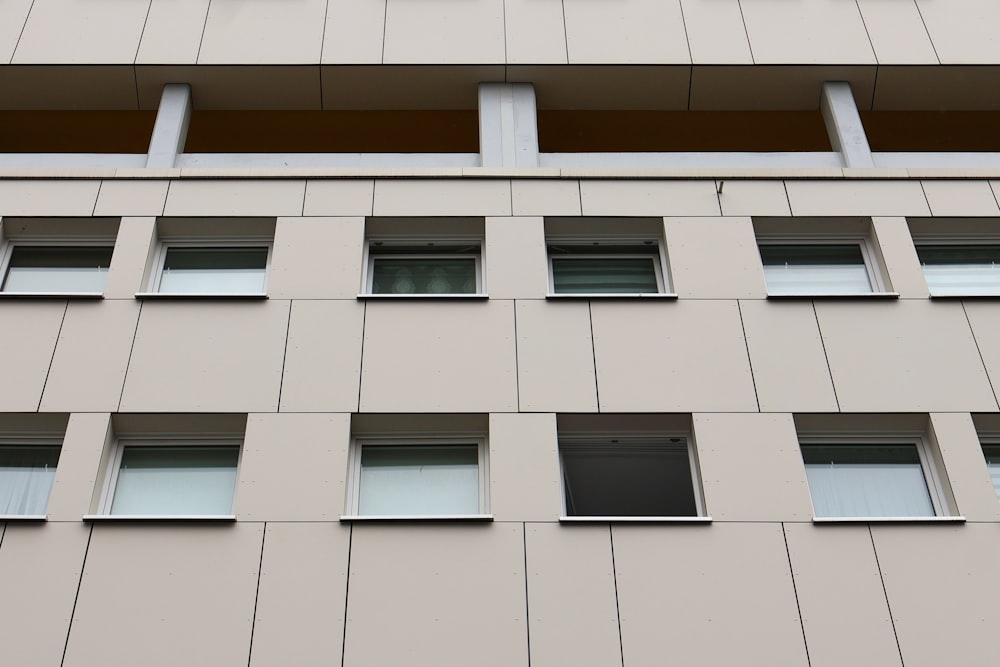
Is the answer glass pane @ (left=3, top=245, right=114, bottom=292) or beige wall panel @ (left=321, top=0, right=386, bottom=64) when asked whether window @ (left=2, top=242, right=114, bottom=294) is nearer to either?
glass pane @ (left=3, top=245, right=114, bottom=292)

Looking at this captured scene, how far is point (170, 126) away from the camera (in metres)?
12.7

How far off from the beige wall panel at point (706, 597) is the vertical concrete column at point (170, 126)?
282 inches

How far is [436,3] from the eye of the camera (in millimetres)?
13688

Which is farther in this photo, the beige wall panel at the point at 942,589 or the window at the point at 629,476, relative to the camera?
the window at the point at 629,476

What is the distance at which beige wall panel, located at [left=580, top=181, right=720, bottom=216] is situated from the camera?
11500 mm

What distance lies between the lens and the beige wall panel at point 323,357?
385 inches

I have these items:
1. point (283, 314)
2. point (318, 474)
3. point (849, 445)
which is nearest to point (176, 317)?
point (283, 314)

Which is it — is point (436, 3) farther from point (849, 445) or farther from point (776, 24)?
point (849, 445)

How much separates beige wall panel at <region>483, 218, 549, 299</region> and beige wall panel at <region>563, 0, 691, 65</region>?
3070mm

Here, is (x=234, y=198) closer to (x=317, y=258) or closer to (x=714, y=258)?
(x=317, y=258)

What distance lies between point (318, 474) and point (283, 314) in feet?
6.54

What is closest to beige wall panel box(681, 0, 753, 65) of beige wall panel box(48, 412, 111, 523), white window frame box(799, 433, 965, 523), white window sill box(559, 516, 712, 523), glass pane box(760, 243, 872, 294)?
glass pane box(760, 243, 872, 294)

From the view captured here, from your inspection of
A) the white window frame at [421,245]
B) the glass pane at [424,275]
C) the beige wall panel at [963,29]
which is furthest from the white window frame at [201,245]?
the beige wall panel at [963,29]

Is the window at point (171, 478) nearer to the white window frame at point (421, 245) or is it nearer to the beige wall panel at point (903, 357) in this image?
the white window frame at point (421, 245)
